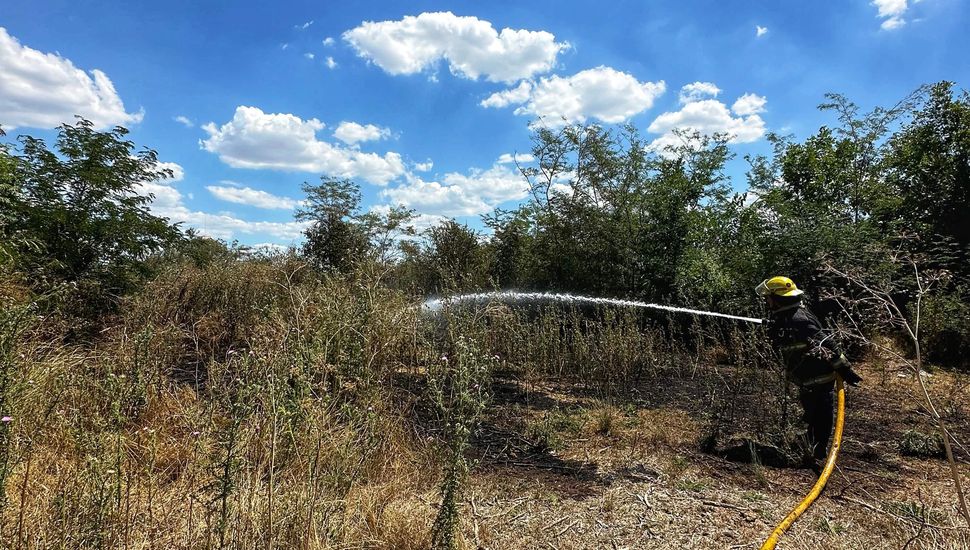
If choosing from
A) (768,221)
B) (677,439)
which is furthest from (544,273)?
(677,439)

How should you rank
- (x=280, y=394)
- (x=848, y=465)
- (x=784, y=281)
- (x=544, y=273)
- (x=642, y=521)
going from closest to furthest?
Result: 1. (x=280, y=394)
2. (x=642, y=521)
3. (x=848, y=465)
4. (x=784, y=281)
5. (x=544, y=273)

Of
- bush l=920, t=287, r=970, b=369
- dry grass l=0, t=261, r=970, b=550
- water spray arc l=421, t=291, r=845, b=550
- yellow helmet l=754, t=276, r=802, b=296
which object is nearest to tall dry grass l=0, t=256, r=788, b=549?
dry grass l=0, t=261, r=970, b=550

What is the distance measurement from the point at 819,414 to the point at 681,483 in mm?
1713

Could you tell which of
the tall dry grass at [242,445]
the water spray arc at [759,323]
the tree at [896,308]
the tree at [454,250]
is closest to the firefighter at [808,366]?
the water spray arc at [759,323]

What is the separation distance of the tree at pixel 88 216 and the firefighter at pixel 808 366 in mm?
7935

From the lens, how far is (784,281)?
15.2 ft

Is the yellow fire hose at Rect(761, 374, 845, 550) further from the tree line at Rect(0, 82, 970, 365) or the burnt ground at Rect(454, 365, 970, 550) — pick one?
the tree line at Rect(0, 82, 970, 365)

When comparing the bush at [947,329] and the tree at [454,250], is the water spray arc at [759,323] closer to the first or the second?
the tree at [454,250]

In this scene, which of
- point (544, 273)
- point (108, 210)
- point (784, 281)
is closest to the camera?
point (784, 281)

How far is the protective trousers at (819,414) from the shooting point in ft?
14.4

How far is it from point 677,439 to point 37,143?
8.71m

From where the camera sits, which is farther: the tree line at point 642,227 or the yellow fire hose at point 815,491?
the tree line at point 642,227

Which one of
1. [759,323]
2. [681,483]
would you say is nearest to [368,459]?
[681,483]

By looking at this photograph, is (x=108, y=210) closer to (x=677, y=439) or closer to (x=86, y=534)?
(x=86, y=534)
